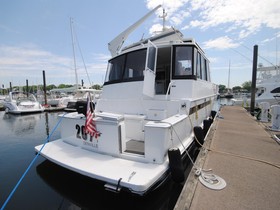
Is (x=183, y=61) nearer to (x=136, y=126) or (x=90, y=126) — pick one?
(x=136, y=126)

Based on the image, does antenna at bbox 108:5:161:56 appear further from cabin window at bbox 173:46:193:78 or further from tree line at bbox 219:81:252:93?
tree line at bbox 219:81:252:93

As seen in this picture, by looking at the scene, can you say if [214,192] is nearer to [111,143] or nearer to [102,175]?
[102,175]

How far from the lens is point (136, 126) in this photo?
12.0 feet

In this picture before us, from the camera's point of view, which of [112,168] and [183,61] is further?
[183,61]

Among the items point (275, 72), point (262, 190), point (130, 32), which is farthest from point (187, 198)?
point (275, 72)

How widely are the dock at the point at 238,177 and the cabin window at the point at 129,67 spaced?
8.10 feet

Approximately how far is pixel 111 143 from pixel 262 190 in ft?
7.46

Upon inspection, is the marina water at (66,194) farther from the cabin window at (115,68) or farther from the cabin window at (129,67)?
the cabin window at (115,68)

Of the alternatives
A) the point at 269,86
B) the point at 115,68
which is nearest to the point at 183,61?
the point at 115,68

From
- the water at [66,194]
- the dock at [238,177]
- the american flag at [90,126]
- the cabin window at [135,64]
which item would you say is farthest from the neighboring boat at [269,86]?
the american flag at [90,126]

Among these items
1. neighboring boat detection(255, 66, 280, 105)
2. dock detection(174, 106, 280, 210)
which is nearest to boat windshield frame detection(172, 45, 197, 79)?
dock detection(174, 106, 280, 210)

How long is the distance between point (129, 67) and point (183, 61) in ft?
4.92

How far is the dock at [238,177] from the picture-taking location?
6.07 ft

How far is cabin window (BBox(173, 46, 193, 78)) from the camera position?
14.1 ft
